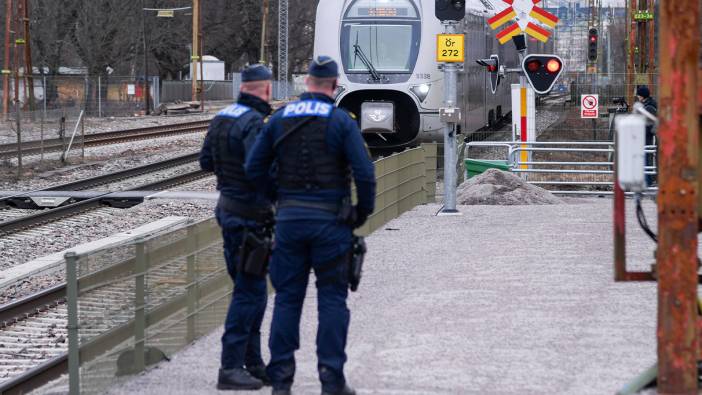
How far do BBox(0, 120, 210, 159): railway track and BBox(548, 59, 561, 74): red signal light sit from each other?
13.0 meters

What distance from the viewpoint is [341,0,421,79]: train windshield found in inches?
964

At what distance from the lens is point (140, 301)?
8.13m

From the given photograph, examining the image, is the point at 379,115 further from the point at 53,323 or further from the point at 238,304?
the point at 238,304

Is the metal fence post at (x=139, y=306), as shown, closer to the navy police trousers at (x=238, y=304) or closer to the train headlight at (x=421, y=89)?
the navy police trousers at (x=238, y=304)

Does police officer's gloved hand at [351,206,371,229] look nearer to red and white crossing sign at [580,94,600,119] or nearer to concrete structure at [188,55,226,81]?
red and white crossing sign at [580,94,600,119]

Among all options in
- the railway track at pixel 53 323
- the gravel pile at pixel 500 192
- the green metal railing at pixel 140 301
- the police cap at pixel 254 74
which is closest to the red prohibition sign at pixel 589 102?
the gravel pile at pixel 500 192

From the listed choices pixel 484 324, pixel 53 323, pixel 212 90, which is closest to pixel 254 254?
pixel 484 324

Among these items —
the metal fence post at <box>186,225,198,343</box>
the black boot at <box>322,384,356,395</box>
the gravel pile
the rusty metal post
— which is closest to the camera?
the rusty metal post

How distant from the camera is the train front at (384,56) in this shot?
24.4 metres

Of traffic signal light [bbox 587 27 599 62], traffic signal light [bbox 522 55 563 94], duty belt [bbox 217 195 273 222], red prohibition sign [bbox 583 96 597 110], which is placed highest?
traffic signal light [bbox 587 27 599 62]

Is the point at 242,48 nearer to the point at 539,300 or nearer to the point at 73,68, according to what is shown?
the point at 73,68

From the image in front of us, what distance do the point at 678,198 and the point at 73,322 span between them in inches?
133

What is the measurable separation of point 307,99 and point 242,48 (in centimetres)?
7909

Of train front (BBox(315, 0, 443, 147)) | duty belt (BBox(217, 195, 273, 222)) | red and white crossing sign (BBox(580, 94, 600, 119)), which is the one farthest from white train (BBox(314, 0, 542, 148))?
duty belt (BBox(217, 195, 273, 222))
